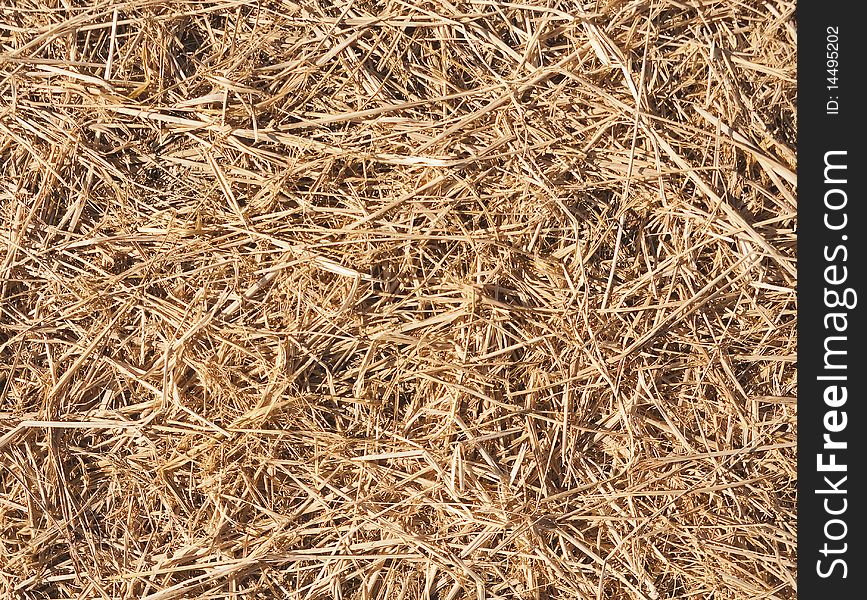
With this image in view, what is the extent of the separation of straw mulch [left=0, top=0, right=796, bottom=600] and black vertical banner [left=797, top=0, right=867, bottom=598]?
49 millimetres

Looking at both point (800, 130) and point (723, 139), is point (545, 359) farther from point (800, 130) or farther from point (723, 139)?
point (800, 130)

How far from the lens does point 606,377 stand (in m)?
1.69

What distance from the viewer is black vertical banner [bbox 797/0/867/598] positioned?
1.71 m

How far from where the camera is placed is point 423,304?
5.74ft

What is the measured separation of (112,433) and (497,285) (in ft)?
3.70

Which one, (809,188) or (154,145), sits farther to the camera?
(154,145)

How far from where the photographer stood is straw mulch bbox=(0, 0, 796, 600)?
171 centimetres

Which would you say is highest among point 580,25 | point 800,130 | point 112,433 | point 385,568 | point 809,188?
point 580,25

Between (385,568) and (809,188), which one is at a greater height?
(809,188)

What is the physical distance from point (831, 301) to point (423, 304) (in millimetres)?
1055

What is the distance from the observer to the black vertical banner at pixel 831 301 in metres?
1.71

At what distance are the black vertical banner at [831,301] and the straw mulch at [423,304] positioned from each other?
0.05 m

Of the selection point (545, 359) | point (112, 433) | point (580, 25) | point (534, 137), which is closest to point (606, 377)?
point (545, 359)

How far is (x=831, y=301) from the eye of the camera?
1.71 m
